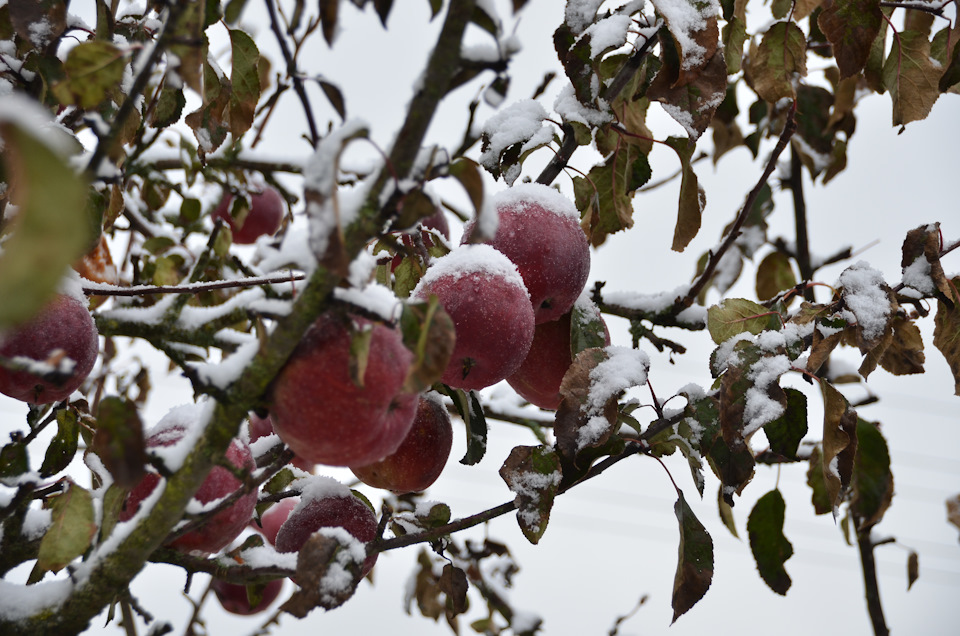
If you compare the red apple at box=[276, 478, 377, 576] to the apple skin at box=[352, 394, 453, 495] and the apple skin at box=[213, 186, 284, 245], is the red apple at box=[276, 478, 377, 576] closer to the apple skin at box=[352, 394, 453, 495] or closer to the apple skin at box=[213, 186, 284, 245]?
the apple skin at box=[352, 394, 453, 495]

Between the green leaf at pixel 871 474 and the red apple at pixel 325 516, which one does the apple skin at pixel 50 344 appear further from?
the green leaf at pixel 871 474

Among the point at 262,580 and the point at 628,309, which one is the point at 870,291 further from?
the point at 262,580

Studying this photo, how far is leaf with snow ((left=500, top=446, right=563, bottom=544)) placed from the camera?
0.85m

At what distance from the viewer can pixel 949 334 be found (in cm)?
95

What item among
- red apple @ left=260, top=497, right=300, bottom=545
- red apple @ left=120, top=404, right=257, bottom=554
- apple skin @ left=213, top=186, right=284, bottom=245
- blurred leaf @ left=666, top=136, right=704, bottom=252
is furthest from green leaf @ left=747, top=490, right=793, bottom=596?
apple skin @ left=213, top=186, right=284, bottom=245

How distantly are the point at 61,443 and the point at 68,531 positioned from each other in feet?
1.19

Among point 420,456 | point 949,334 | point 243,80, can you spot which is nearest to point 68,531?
point 420,456

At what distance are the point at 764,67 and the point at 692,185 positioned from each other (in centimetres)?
23

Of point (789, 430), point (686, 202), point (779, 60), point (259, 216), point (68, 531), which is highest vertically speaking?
point (259, 216)

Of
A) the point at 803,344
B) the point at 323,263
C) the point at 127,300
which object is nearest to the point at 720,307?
the point at 803,344

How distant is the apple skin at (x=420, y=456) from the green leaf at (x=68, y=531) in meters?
0.34

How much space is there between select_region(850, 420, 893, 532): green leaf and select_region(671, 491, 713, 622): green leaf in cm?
37

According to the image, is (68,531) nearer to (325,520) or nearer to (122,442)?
(122,442)

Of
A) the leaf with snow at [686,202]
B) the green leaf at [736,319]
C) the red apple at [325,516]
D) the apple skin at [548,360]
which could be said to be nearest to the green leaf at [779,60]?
the leaf with snow at [686,202]
